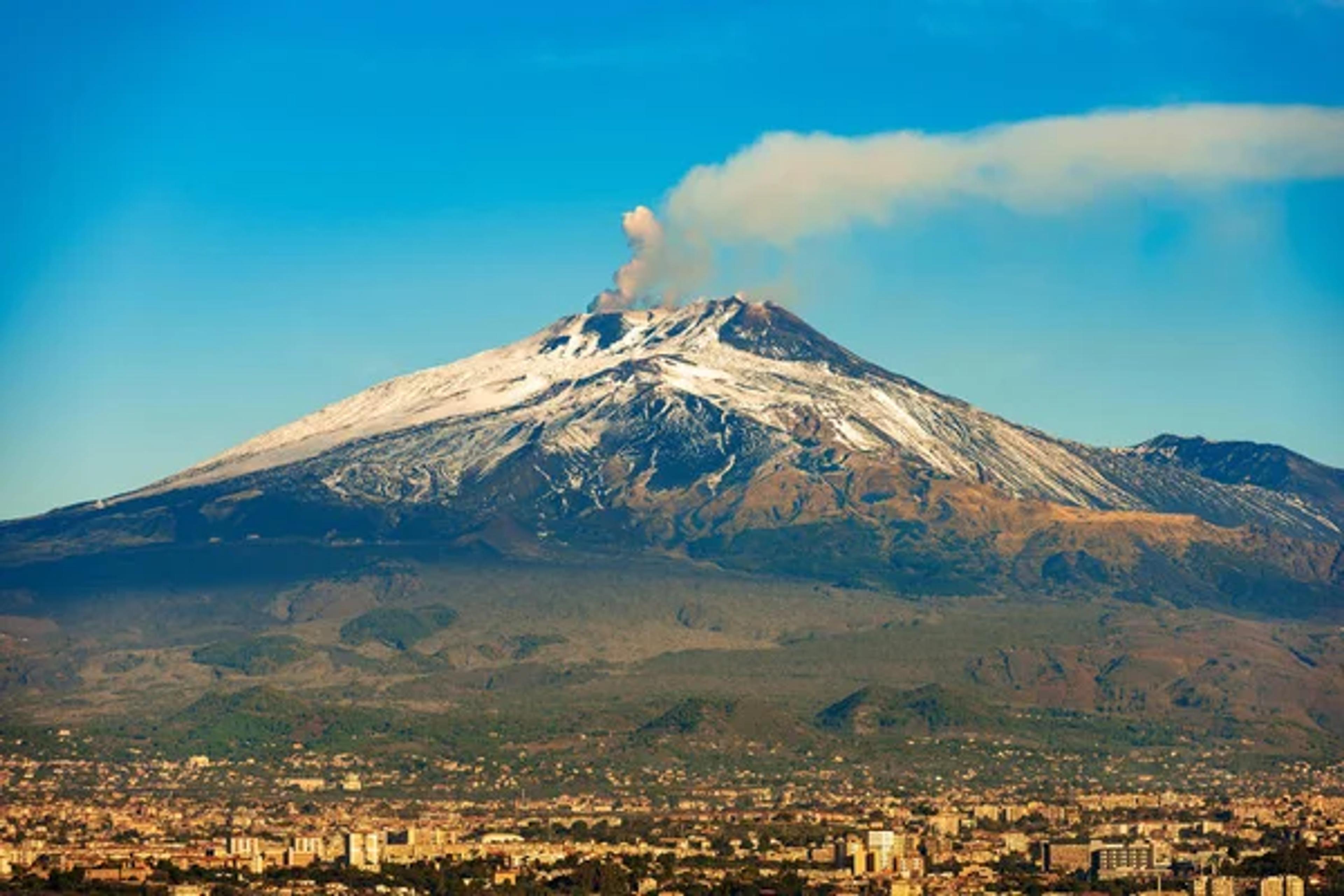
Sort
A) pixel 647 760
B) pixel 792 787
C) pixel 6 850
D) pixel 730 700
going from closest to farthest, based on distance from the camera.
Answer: pixel 6 850 < pixel 792 787 < pixel 647 760 < pixel 730 700

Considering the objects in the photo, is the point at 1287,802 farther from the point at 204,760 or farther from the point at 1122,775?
the point at 204,760

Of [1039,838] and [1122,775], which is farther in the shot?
[1122,775]

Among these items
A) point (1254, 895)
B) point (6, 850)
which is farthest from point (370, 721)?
point (1254, 895)

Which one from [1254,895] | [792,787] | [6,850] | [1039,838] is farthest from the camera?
[792,787]

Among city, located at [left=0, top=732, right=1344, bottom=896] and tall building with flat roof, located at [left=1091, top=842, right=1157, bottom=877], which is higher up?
city, located at [left=0, top=732, right=1344, bottom=896]

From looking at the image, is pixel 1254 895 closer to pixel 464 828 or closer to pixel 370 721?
pixel 464 828

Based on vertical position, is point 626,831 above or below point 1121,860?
above

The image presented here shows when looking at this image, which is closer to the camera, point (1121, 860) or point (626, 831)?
point (1121, 860)

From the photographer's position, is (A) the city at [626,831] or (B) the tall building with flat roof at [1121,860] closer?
(A) the city at [626,831]

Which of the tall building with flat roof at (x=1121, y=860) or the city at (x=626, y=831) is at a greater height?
the city at (x=626, y=831)

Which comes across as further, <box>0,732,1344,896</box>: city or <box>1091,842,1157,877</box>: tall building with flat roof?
<box>1091,842,1157,877</box>: tall building with flat roof
